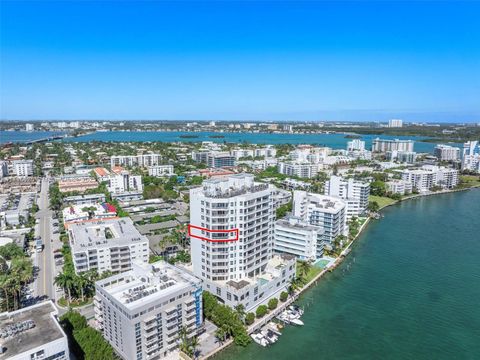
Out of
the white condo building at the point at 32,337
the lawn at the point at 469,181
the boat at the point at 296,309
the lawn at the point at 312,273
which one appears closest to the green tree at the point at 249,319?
the boat at the point at 296,309

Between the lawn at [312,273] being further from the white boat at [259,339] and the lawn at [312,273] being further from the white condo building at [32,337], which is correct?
the white condo building at [32,337]

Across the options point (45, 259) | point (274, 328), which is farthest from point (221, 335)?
point (45, 259)

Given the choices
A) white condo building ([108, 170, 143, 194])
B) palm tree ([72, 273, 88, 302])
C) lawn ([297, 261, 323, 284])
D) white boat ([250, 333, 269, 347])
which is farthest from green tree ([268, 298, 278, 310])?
white condo building ([108, 170, 143, 194])

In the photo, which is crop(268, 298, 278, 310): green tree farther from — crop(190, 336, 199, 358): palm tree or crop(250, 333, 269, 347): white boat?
crop(190, 336, 199, 358): palm tree

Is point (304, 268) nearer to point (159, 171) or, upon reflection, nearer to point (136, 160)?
point (159, 171)

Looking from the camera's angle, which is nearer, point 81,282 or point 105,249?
point 81,282

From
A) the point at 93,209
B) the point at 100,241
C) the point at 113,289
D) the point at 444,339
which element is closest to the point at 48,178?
the point at 93,209
